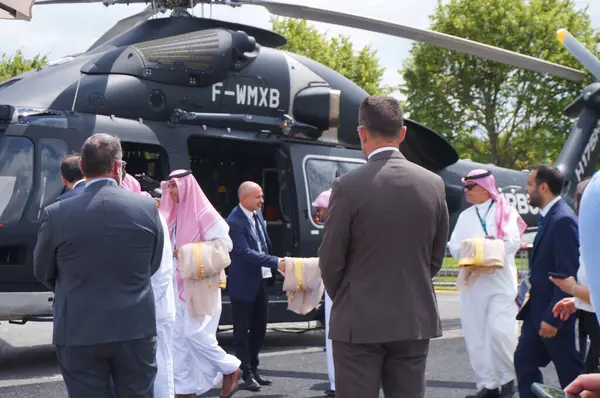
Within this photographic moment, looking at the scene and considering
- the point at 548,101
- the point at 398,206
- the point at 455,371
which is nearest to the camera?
the point at 398,206

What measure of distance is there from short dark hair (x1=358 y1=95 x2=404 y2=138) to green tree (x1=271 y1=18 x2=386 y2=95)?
33260 millimetres

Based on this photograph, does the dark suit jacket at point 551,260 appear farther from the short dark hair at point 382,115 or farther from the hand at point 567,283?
the short dark hair at point 382,115

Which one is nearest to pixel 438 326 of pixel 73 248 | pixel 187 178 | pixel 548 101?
pixel 73 248

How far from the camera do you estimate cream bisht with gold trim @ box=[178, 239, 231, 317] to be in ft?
21.6

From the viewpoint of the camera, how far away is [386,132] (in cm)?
391

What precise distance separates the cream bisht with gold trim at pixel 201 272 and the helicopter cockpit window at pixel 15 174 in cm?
242

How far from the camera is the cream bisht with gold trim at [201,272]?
21.6 ft

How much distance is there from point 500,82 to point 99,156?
1124 inches

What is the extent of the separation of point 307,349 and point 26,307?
3.30 m

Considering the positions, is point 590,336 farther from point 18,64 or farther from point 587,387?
point 18,64

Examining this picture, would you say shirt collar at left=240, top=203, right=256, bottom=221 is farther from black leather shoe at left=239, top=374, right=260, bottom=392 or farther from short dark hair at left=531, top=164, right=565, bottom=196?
short dark hair at left=531, top=164, right=565, bottom=196

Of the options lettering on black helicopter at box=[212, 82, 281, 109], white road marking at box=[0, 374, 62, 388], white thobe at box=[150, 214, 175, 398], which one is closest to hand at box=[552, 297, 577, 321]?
white thobe at box=[150, 214, 175, 398]

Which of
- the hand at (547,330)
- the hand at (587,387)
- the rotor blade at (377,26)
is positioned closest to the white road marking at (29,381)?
the hand at (547,330)

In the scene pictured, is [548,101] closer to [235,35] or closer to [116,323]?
[235,35]
